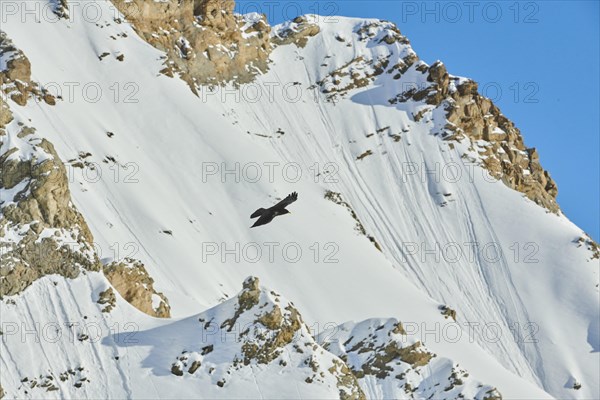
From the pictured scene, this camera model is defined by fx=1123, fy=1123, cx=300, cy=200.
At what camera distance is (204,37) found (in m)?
121

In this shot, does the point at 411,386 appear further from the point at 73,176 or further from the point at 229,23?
the point at 229,23

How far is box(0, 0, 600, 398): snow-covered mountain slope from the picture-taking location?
8069 cm

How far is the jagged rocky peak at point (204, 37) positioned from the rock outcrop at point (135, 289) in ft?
170

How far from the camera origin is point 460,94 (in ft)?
411

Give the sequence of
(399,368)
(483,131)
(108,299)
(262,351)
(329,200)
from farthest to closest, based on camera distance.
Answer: (483,131) → (329,200) → (399,368) → (108,299) → (262,351)

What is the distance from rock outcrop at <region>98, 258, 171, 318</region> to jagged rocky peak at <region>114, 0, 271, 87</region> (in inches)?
2039

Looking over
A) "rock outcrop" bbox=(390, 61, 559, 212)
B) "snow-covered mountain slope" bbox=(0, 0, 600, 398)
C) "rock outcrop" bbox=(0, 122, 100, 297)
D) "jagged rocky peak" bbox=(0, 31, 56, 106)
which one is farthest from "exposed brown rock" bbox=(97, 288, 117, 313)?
"rock outcrop" bbox=(390, 61, 559, 212)

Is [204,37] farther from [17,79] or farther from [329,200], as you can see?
[17,79]

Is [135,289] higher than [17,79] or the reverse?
the reverse

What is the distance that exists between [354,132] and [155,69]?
2522 cm

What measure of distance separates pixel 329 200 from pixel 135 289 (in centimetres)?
4686

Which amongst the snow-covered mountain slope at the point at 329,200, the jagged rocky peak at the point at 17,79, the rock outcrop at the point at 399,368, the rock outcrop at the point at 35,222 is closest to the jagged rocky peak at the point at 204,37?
the snow-covered mountain slope at the point at 329,200

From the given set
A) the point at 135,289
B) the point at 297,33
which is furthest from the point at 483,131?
the point at 135,289

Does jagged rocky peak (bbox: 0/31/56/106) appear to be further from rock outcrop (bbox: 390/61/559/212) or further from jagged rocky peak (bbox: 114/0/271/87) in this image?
rock outcrop (bbox: 390/61/559/212)
